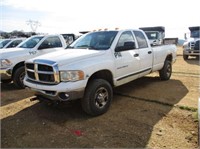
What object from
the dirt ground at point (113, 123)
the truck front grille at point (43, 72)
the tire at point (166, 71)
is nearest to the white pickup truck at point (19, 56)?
the dirt ground at point (113, 123)

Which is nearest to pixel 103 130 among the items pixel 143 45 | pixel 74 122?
pixel 74 122

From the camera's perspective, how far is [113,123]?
4.25 m

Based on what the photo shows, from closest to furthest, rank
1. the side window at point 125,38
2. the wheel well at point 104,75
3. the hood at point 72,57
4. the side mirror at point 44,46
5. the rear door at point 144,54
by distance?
the hood at point 72,57 < the wheel well at point 104,75 < the side window at point 125,38 < the rear door at point 144,54 < the side mirror at point 44,46

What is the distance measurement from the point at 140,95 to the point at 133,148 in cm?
275

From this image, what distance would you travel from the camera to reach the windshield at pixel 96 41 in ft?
17.1

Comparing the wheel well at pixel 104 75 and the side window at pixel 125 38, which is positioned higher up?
the side window at pixel 125 38

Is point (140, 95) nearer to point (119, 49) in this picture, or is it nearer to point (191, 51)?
point (119, 49)

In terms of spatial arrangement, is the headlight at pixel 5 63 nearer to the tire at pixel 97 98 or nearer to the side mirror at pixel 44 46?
the side mirror at pixel 44 46

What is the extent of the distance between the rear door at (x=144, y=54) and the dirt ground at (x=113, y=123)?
686 millimetres

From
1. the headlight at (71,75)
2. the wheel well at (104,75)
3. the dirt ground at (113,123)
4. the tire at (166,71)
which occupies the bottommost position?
the dirt ground at (113,123)

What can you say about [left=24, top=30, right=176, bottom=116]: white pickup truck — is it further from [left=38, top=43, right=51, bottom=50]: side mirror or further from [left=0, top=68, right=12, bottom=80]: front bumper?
[left=38, top=43, right=51, bottom=50]: side mirror

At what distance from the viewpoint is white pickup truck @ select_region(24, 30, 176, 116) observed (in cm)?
418

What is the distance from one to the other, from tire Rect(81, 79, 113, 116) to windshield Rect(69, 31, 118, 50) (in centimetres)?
95

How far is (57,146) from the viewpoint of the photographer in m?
3.49
